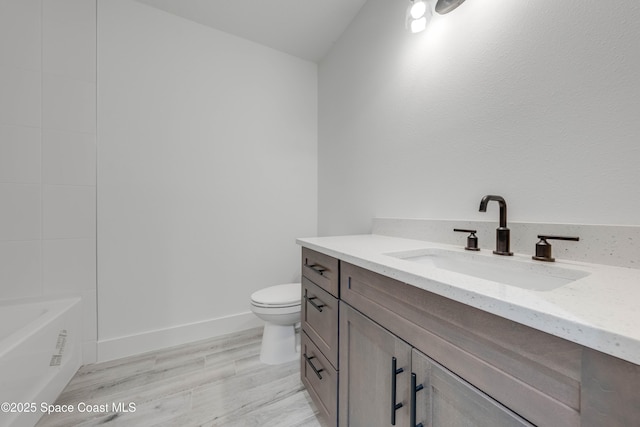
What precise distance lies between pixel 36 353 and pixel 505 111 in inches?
92.2

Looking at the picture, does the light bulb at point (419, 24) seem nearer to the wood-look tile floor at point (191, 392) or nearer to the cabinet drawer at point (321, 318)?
the cabinet drawer at point (321, 318)

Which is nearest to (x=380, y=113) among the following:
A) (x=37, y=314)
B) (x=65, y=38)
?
(x=65, y=38)

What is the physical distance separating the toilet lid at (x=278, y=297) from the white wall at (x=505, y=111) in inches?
26.6

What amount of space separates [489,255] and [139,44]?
2.48 meters

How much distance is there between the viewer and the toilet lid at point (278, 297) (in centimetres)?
153

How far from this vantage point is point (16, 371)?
3.32 ft

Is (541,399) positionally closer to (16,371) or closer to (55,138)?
(16,371)

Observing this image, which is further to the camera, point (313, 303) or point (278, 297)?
point (278, 297)

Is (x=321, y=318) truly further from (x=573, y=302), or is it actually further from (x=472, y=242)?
(x=573, y=302)

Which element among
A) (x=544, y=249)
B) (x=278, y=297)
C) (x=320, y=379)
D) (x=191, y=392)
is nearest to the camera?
(x=544, y=249)

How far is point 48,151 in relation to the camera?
150cm

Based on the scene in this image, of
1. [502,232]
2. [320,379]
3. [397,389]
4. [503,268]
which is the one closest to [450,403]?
[397,389]

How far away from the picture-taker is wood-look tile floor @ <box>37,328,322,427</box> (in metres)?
A: 1.16

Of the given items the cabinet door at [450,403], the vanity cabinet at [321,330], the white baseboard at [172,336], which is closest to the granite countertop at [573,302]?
the cabinet door at [450,403]
